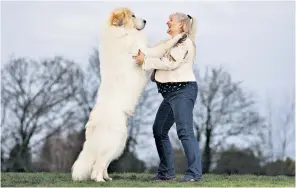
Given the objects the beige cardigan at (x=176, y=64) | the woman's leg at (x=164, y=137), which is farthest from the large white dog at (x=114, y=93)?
the woman's leg at (x=164, y=137)

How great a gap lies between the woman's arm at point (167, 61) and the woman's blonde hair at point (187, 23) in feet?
0.97

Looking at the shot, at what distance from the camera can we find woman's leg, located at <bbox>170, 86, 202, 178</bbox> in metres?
5.98

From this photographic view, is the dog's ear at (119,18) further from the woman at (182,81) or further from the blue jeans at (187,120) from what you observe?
the blue jeans at (187,120)

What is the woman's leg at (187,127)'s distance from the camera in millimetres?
5980

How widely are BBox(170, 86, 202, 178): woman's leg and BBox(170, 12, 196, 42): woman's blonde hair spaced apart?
28.4 inches

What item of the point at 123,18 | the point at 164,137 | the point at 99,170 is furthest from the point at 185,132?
the point at 123,18

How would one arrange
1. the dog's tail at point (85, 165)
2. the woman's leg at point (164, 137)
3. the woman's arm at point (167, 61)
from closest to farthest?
the woman's arm at point (167, 61) → the dog's tail at point (85, 165) → the woman's leg at point (164, 137)

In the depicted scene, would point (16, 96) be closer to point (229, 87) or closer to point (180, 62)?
point (229, 87)

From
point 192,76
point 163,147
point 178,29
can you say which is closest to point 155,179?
point 163,147

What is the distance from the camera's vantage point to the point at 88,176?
607 cm

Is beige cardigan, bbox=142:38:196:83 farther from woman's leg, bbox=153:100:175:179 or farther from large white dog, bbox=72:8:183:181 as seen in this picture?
woman's leg, bbox=153:100:175:179

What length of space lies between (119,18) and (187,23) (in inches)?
34.4

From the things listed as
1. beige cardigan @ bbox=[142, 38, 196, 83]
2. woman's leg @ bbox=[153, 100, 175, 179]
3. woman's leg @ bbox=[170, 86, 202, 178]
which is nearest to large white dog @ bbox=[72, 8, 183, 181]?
beige cardigan @ bbox=[142, 38, 196, 83]

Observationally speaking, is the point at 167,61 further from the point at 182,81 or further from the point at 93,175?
the point at 93,175
